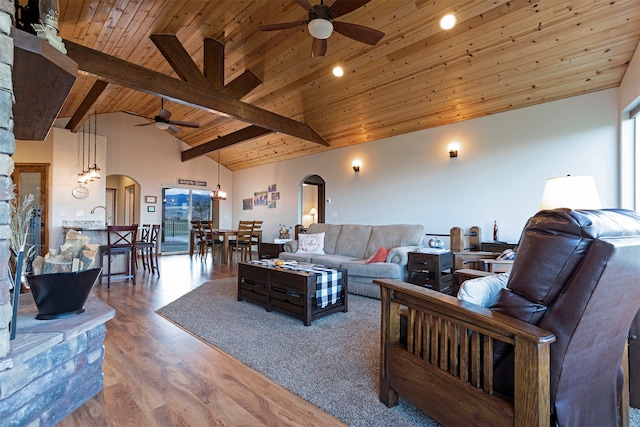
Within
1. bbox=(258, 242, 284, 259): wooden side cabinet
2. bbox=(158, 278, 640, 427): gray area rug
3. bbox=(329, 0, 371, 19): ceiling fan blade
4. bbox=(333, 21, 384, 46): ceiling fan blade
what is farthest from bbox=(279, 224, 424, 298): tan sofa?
bbox=(329, 0, 371, 19): ceiling fan blade

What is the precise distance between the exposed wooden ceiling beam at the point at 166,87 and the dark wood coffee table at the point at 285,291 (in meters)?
2.61

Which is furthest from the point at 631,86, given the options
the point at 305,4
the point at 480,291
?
the point at 480,291

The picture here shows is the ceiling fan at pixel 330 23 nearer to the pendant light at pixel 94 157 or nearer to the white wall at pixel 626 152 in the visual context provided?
the white wall at pixel 626 152

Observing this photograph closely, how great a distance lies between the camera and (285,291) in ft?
10.9

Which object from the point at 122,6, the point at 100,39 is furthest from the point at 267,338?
the point at 100,39

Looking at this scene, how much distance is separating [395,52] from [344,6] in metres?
1.79

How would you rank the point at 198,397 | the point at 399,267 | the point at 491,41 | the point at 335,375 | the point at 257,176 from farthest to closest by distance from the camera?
the point at 257,176 < the point at 399,267 < the point at 491,41 < the point at 335,375 < the point at 198,397

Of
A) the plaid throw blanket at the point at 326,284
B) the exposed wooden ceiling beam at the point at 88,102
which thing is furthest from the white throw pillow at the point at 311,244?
the exposed wooden ceiling beam at the point at 88,102

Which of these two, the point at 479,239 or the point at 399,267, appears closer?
the point at 399,267

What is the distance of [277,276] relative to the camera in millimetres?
3375

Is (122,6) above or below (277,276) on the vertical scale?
above

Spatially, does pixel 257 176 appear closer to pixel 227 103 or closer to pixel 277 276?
pixel 227 103

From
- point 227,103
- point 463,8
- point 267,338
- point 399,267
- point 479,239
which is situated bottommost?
point 267,338

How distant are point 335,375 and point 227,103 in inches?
175
